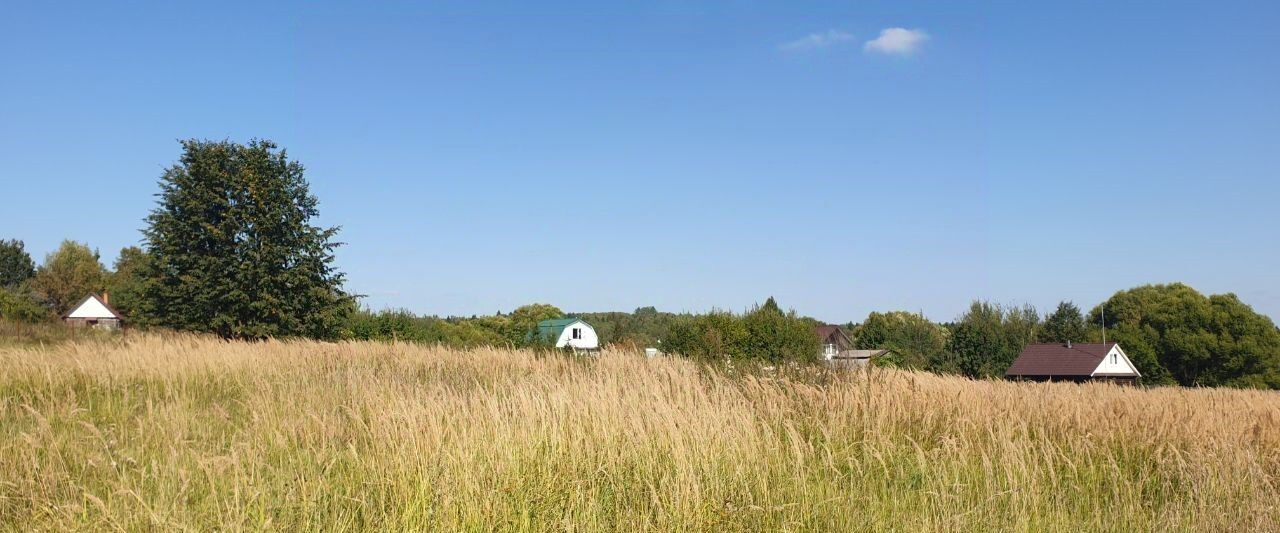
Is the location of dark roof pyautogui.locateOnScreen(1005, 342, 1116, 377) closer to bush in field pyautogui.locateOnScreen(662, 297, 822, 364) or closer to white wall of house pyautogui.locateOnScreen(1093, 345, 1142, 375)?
white wall of house pyautogui.locateOnScreen(1093, 345, 1142, 375)

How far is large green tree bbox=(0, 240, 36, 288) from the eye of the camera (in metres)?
100

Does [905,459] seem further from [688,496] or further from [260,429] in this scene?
[260,429]

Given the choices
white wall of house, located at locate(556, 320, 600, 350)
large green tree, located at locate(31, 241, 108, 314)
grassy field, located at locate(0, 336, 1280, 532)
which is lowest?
grassy field, located at locate(0, 336, 1280, 532)

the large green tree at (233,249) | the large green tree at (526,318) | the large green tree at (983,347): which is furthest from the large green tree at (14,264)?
the large green tree at (983,347)

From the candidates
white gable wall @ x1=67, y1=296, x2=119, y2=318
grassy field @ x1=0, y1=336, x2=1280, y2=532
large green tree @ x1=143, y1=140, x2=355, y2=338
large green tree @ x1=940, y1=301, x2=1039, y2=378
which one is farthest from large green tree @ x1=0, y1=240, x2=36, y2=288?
grassy field @ x1=0, y1=336, x2=1280, y2=532

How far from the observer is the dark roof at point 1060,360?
2125 inches

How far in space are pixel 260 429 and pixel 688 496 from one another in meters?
3.76

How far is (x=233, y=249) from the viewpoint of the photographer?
27.7 m

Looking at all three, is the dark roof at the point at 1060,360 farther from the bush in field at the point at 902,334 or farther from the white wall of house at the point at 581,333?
the white wall of house at the point at 581,333

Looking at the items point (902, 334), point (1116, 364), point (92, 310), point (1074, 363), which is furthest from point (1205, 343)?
point (92, 310)

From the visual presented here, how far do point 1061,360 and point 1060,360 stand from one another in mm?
61

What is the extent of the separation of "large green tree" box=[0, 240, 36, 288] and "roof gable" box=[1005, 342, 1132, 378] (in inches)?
4362

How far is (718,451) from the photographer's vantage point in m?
5.40

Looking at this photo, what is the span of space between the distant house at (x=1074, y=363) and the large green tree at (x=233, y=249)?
146ft
